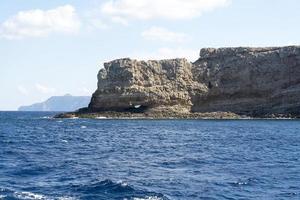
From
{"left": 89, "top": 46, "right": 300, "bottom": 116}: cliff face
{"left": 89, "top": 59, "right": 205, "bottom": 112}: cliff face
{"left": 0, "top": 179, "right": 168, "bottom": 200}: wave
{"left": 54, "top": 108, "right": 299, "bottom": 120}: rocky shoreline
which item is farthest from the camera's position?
{"left": 89, "top": 59, "right": 205, "bottom": 112}: cliff face

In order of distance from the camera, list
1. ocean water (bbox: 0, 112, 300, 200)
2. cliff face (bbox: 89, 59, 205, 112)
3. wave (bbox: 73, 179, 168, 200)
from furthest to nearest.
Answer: cliff face (bbox: 89, 59, 205, 112), ocean water (bbox: 0, 112, 300, 200), wave (bbox: 73, 179, 168, 200)

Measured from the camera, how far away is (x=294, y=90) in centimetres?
13212

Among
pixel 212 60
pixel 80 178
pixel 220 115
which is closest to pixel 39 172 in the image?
pixel 80 178

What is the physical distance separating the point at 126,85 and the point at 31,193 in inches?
4535

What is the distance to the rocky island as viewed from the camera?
455 ft

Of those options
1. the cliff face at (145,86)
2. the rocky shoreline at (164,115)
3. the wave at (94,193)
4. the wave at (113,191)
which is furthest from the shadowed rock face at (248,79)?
the wave at (94,193)

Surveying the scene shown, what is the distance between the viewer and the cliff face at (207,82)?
458 feet

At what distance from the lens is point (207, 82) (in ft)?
481

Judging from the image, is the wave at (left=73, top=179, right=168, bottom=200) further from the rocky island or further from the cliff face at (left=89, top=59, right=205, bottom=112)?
the cliff face at (left=89, top=59, right=205, bottom=112)

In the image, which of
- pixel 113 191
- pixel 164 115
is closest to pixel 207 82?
pixel 164 115

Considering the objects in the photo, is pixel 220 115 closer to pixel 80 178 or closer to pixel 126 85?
pixel 126 85

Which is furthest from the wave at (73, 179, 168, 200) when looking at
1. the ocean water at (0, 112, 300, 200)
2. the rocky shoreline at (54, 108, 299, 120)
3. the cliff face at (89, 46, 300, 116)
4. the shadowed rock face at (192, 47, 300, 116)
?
the cliff face at (89, 46, 300, 116)

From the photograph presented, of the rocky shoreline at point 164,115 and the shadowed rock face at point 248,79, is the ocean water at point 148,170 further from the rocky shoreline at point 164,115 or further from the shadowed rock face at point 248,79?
the shadowed rock face at point 248,79

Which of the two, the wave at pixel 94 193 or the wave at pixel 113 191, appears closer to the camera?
the wave at pixel 94 193
